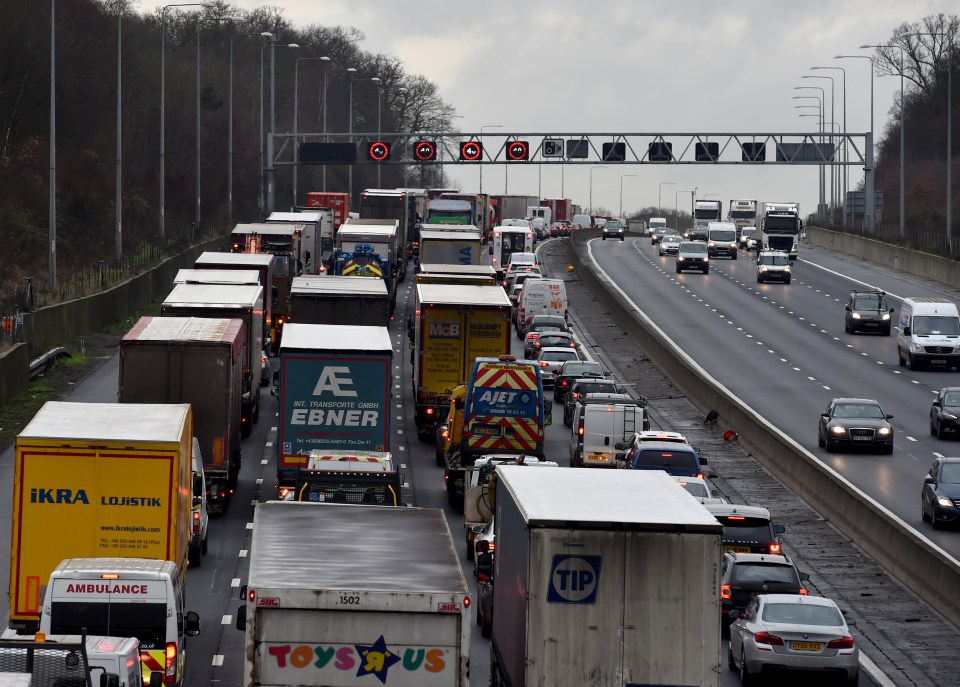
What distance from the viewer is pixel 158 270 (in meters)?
74.6

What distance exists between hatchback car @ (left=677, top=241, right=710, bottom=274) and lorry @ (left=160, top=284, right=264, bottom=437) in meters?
53.2

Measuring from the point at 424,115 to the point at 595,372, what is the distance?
411ft

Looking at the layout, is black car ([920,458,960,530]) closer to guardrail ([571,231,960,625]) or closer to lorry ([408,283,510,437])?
guardrail ([571,231,960,625])

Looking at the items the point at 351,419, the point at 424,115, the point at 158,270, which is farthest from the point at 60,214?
the point at 424,115

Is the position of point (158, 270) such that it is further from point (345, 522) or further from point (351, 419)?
point (345, 522)

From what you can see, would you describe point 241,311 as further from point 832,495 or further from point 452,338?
point 832,495

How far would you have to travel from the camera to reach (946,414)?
45.0 metres

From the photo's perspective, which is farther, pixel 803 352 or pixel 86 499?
pixel 803 352

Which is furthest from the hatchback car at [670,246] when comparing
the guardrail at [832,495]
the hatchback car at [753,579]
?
the hatchback car at [753,579]

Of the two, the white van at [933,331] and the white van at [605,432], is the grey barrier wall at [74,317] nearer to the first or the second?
the white van at [605,432]

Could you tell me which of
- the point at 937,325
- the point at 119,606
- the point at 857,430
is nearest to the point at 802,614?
the point at 119,606

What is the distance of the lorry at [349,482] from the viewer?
2889cm

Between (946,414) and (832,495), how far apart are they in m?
11.0

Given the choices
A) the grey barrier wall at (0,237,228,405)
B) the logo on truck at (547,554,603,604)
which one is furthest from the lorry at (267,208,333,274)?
the logo on truck at (547,554,603,604)
